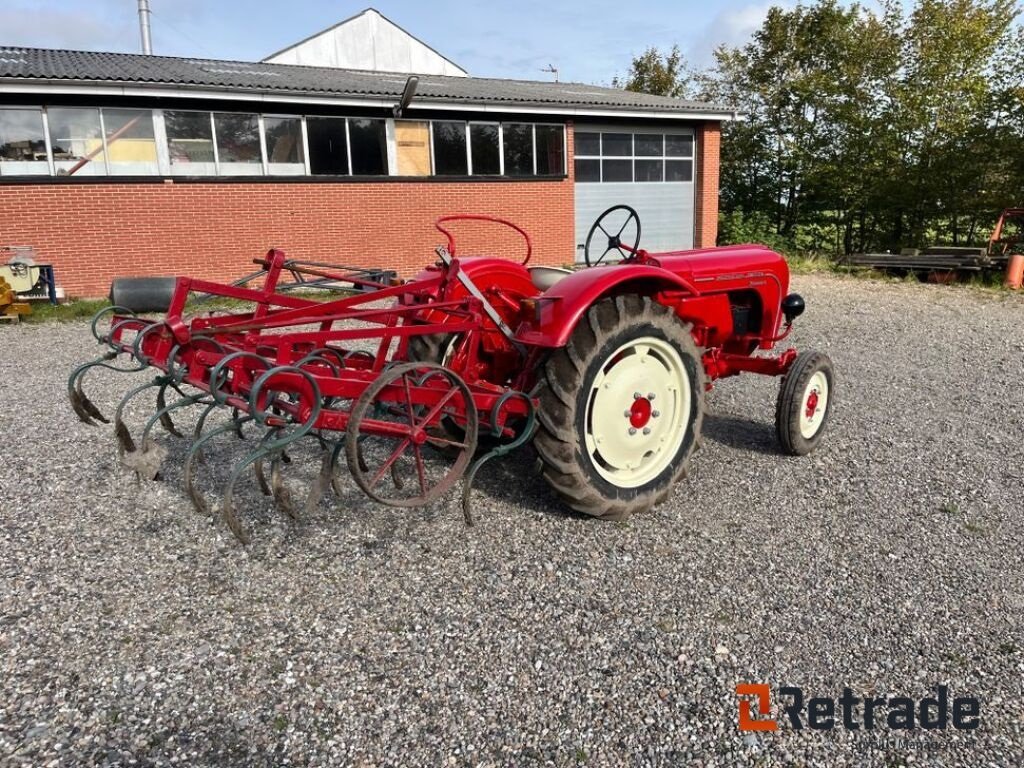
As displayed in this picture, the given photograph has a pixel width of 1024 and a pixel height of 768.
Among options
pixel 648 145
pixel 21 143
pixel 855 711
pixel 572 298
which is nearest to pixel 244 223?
pixel 21 143

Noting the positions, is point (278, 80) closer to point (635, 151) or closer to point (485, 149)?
point (485, 149)

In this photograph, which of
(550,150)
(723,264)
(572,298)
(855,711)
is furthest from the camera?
(550,150)

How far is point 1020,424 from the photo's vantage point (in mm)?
4434

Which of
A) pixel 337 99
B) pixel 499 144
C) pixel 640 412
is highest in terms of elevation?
pixel 337 99

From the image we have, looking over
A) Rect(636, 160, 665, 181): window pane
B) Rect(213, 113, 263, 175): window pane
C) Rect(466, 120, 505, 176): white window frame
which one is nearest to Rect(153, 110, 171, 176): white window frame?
Rect(213, 113, 263, 175): window pane

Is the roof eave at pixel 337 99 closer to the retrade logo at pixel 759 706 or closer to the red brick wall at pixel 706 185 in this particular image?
the red brick wall at pixel 706 185

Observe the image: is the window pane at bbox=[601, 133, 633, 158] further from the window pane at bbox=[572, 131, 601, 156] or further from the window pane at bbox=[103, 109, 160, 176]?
the window pane at bbox=[103, 109, 160, 176]

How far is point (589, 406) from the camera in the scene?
9.67 ft

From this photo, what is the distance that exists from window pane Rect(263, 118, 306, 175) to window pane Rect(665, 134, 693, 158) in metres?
7.45

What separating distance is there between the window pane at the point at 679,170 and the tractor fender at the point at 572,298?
42.7 ft

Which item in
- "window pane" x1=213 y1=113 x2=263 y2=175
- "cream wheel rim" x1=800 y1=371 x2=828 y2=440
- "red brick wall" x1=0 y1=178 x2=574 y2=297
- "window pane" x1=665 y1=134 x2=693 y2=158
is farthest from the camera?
"window pane" x1=665 y1=134 x2=693 y2=158

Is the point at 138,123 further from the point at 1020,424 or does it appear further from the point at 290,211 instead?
the point at 1020,424

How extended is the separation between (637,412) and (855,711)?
4.59 feet

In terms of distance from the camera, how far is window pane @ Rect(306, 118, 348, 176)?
11.4m
